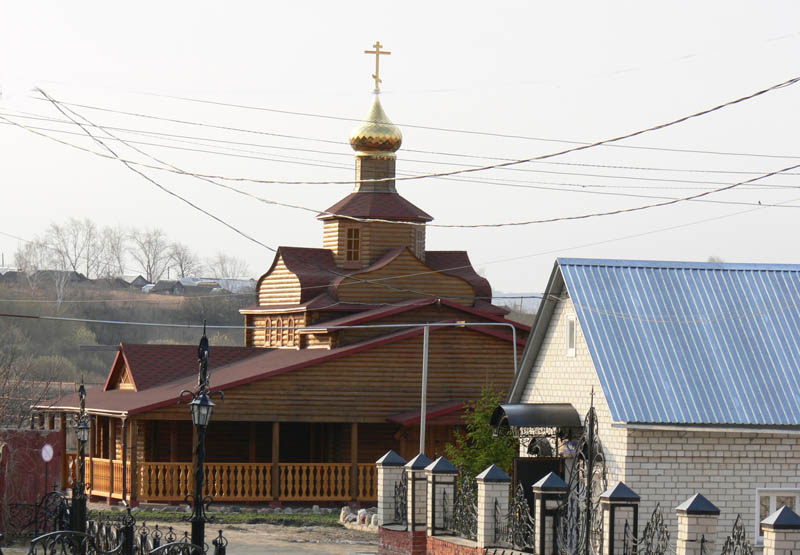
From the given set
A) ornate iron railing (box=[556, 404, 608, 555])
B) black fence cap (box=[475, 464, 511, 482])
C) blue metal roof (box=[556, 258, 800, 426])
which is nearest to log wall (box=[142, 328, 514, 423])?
blue metal roof (box=[556, 258, 800, 426])

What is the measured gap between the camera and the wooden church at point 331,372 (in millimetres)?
35250

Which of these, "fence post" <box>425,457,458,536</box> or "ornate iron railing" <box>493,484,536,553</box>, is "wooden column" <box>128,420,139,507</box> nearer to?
"fence post" <box>425,457,458,536</box>

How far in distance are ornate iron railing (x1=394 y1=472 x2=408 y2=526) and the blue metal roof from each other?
4072 mm

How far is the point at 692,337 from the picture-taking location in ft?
80.0

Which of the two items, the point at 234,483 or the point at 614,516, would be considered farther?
the point at 234,483

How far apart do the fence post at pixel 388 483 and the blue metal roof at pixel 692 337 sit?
4.27 meters

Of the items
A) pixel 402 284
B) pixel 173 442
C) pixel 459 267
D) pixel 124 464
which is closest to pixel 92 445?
pixel 173 442

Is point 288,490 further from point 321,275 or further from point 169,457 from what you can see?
point 321,275

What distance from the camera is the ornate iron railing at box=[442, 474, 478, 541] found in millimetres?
22359

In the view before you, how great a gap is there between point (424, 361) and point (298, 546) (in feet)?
27.3

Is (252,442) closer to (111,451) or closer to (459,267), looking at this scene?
(111,451)

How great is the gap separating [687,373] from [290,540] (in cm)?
941

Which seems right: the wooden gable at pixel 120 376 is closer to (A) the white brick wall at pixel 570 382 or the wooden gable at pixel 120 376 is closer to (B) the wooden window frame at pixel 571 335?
(A) the white brick wall at pixel 570 382

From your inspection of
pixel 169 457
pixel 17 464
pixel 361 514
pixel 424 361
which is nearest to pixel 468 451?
pixel 361 514
